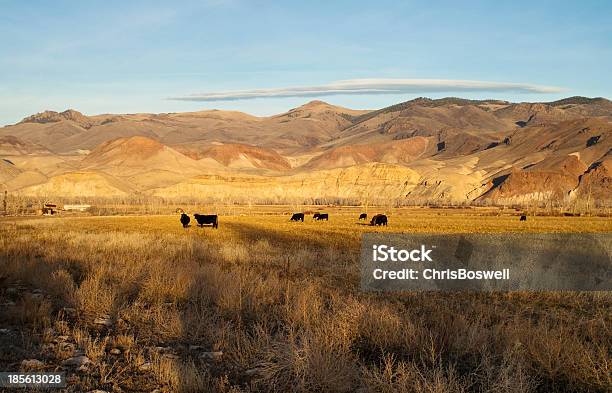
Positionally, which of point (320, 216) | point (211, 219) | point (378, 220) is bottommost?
point (320, 216)

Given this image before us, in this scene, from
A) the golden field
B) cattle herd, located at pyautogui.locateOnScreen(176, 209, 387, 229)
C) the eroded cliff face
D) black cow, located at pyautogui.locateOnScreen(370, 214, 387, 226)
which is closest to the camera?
the golden field

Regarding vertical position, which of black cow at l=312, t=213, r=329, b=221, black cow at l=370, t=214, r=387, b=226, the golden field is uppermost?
the golden field

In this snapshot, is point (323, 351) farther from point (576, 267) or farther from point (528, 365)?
point (576, 267)

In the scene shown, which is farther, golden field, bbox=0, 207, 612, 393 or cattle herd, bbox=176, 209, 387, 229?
cattle herd, bbox=176, 209, 387, 229

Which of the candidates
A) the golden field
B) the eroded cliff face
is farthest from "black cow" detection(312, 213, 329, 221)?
the eroded cliff face

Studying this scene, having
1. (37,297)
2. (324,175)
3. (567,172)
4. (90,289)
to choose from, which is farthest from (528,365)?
(324,175)

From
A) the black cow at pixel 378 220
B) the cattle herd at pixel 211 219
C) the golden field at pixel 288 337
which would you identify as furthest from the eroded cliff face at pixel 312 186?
the golden field at pixel 288 337

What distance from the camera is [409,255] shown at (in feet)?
60.7

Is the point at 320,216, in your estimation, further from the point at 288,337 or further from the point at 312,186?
the point at 312,186

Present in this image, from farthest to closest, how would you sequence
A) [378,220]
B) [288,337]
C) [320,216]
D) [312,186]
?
[312,186] → [320,216] → [378,220] → [288,337]

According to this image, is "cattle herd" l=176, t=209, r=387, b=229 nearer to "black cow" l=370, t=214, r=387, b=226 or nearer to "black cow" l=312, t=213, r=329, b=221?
"black cow" l=370, t=214, r=387, b=226

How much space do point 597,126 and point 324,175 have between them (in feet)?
290

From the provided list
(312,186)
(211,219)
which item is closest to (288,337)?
(211,219)

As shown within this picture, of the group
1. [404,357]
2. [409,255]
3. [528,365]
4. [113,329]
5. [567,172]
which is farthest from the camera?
[567,172]
